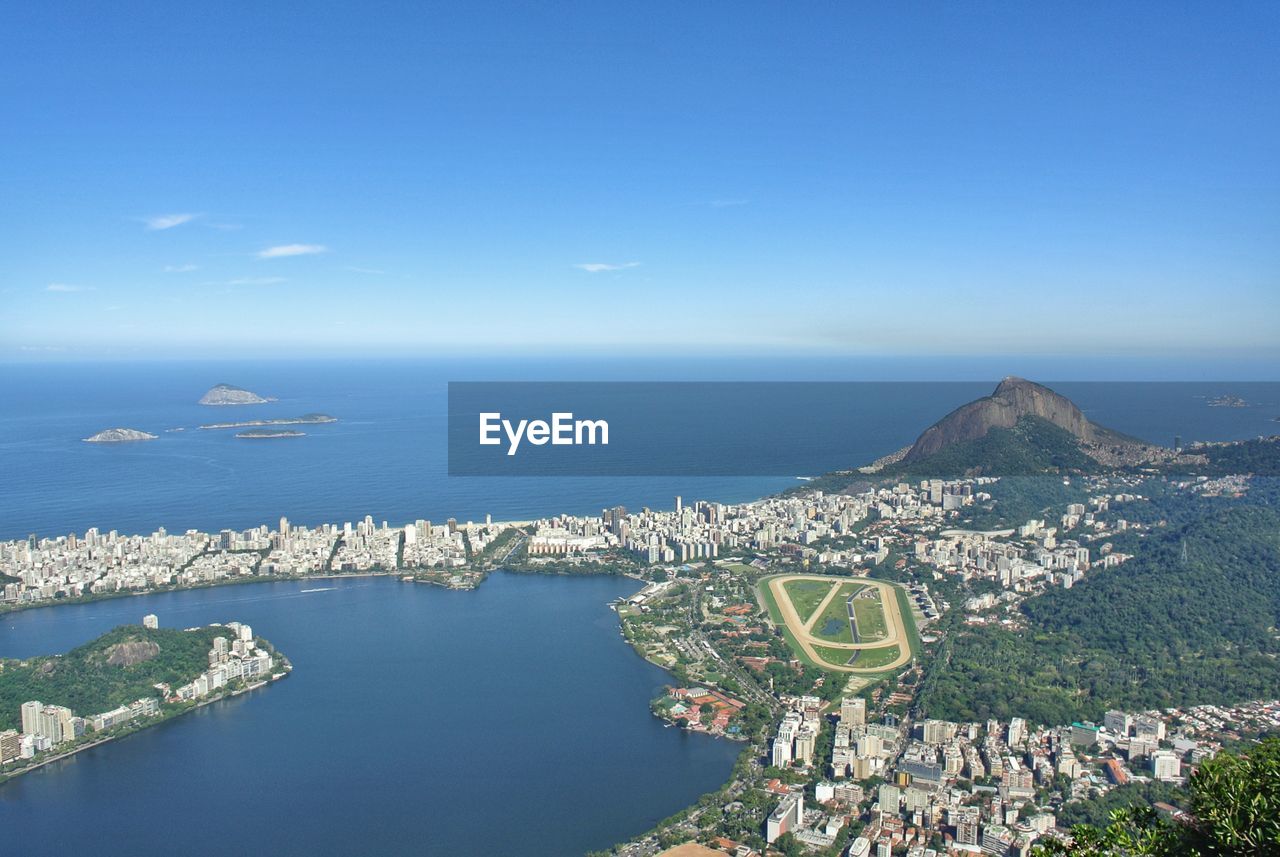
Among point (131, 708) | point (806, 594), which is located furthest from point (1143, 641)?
point (131, 708)

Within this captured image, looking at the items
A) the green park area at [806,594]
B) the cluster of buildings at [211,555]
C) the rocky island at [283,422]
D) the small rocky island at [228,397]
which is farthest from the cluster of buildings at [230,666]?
the small rocky island at [228,397]

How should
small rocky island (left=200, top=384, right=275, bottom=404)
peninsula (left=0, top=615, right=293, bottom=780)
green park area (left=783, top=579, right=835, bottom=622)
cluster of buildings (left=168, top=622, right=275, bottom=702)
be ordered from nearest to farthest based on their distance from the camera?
peninsula (left=0, top=615, right=293, bottom=780)
cluster of buildings (left=168, top=622, right=275, bottom=702)
green park area (left=783, top=579, right=835, bottom=622)
small rocky island (left=200, top=384, right=275, bottom=404)

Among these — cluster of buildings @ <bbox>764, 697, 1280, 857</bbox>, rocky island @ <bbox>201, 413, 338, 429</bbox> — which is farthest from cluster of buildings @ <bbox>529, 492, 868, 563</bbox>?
rocky island @ <bbox>201, 413, 338, 429</bbox>

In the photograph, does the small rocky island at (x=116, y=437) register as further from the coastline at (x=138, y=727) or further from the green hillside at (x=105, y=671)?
the coastline at (x=138, y=727)

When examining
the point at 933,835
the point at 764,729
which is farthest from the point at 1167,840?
the point at 764,729

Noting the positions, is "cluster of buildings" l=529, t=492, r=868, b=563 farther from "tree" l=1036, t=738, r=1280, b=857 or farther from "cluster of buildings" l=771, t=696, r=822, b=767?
"tree" l=1036, t=738, r=1280, b=857

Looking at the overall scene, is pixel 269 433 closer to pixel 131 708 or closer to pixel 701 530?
pixel 701 530
